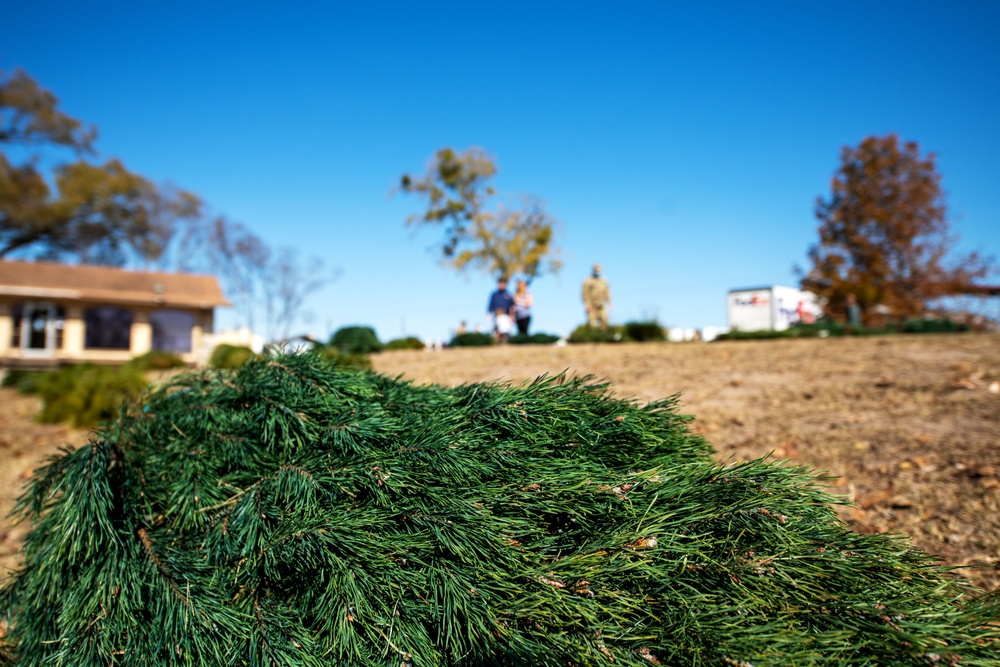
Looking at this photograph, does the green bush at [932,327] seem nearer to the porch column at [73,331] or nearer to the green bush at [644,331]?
the green bush at [644,331]

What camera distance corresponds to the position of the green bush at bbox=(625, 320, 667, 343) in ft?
50.2

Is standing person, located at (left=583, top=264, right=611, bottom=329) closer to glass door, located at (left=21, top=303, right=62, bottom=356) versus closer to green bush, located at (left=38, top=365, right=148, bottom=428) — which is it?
green bush, located at (left=38, top=365, right=148, bottom=428)

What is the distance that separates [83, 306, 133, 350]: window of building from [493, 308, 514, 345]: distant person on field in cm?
2629

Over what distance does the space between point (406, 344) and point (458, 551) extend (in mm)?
16432

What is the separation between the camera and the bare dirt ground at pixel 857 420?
10.5 feet

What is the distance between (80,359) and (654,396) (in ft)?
110

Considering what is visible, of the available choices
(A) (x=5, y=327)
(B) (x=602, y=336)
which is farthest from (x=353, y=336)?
(A) (x=5, y=327)

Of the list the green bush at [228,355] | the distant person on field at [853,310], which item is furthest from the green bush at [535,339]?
the distant person on field at [853,310]

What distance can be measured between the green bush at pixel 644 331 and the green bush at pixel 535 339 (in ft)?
7.64

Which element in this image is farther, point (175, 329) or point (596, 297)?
point (175, 329)

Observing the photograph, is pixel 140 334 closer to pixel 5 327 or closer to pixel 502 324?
pixel 5 327

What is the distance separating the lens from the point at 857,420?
192 inches

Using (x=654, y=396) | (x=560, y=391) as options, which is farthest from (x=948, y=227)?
(x=560, y=391)

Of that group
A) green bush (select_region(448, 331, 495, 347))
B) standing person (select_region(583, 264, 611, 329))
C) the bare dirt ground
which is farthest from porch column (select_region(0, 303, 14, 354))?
standing person (select_region(583, 264, 611, 329))
